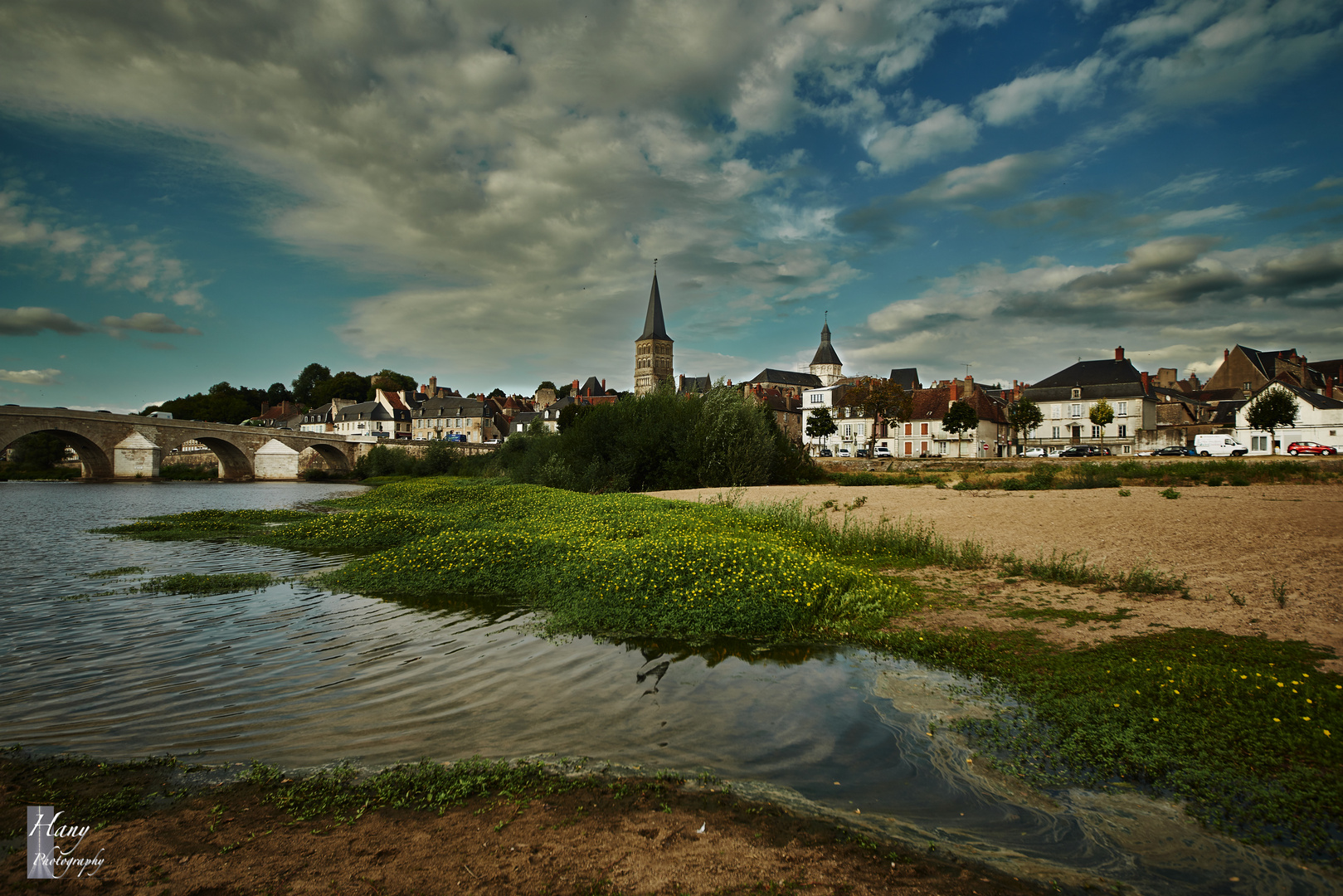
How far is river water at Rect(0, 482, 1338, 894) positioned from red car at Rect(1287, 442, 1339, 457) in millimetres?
54555

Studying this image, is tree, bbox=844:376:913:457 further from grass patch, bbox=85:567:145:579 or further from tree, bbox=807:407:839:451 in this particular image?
grass patch, bbox=85:567:145:579

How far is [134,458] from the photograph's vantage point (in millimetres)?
58688

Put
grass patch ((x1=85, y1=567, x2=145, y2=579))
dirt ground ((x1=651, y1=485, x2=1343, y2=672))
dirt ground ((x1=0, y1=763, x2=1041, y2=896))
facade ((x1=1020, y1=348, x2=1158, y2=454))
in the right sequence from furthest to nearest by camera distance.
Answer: facade ((x1=1020, y1=348, x2=1158, y2=454))
grass patch ((x1=85, y1=567, x2=145, y2=579))
dirt ground ((x1=651, y1=485, x2=1343, y2=672))
dirt ground ((x1=0, y1=763, x2=1041, y2=896))

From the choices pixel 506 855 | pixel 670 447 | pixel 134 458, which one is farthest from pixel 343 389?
pixel 506 855

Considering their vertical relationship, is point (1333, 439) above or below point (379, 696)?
above

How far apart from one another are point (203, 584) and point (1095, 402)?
276 ft

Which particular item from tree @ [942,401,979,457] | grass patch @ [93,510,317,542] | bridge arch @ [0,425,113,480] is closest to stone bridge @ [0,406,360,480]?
bridge arch @ [0,425,113,480]

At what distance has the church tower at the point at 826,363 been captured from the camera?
140875 millimetres

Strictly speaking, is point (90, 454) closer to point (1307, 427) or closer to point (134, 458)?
point (134, 458)

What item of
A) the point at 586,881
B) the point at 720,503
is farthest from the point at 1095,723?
the point at 720,503

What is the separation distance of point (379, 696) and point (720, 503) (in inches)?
553

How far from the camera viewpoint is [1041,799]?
454 cm

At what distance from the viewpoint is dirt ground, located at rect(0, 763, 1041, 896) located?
3.44 m

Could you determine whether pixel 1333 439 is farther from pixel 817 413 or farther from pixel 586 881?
pixel 586 881
